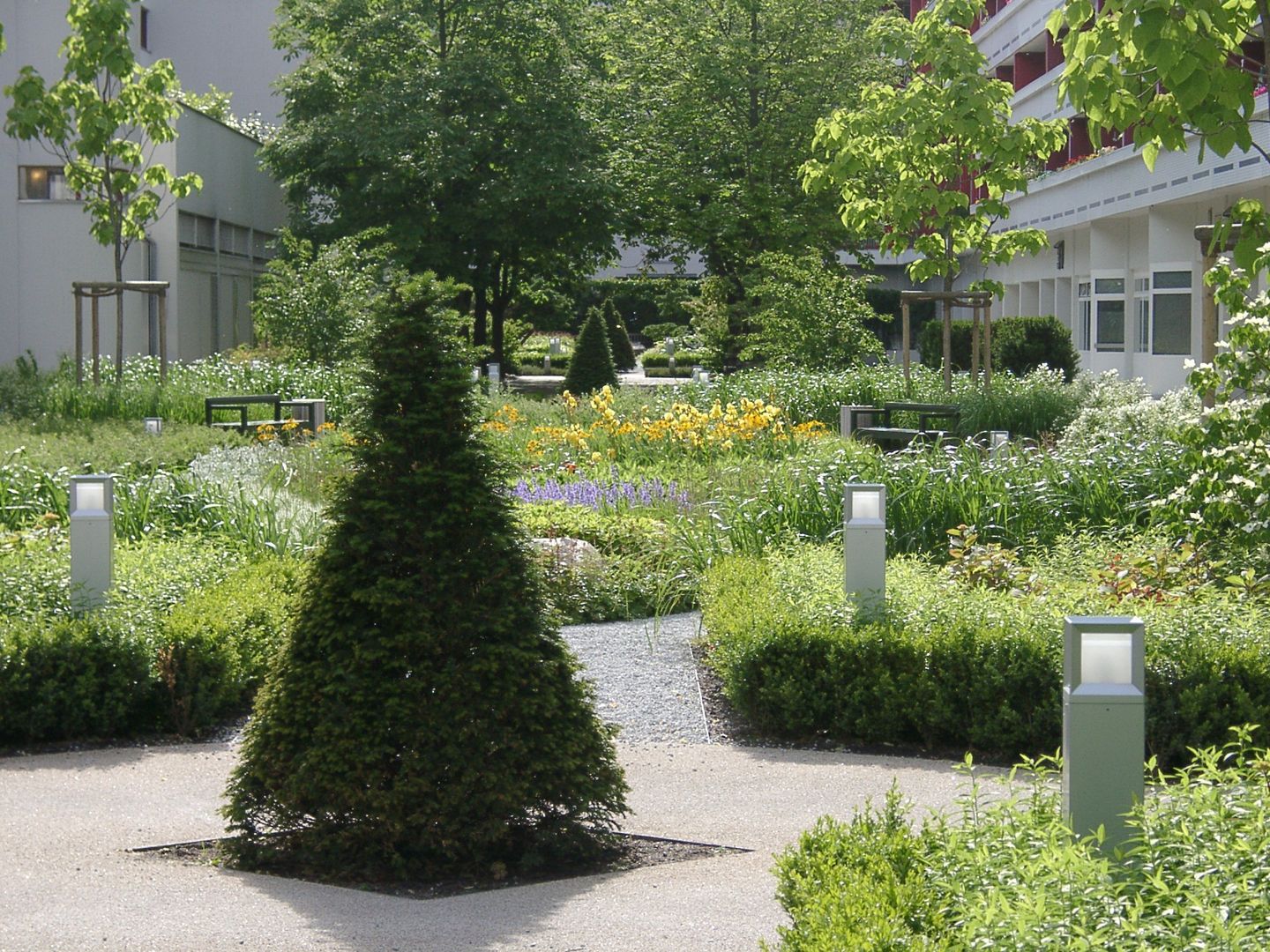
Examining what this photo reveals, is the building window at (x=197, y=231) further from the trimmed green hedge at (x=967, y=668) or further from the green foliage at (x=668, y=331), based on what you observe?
the trimmed green hedge at (x=967, y=668)

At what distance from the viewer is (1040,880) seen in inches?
130

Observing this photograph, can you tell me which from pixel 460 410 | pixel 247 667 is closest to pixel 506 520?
pixel 460 410

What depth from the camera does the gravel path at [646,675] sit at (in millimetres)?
6898

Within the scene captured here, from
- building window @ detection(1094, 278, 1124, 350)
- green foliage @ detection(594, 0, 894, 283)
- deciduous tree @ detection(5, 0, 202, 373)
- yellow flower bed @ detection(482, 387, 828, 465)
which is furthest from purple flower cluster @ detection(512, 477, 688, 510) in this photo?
building window @ detection(1094, 278, 1124, 350)

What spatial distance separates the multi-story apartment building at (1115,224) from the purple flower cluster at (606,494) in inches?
534

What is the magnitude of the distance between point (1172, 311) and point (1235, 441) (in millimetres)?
23038

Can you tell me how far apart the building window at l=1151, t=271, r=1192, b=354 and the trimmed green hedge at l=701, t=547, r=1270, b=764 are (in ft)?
77.0

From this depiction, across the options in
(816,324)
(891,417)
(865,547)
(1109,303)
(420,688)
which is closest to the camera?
(420,688)

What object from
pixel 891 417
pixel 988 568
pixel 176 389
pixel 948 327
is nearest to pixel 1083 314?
pixel 948 327

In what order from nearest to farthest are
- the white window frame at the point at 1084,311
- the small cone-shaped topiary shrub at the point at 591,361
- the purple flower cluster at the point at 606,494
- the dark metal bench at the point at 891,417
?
the purple flower cluster at the point at 606,494 → the dark metal bench at the point at 891,417 → the small cone-shaped topiary shrub at the point at 591,361 → the white window frame at the point at 1084,311

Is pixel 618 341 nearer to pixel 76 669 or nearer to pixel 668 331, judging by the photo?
pixel 668 331

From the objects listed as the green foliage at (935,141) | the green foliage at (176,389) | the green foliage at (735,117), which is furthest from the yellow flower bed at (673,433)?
the green foliage at (735,117)

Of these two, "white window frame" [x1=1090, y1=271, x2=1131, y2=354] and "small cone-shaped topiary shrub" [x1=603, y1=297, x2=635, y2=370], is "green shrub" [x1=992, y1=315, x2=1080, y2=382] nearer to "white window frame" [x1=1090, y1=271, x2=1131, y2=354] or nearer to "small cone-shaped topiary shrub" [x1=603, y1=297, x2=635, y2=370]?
"white window frame" [x1=1090, y1=271, x2=1131, y2=354]

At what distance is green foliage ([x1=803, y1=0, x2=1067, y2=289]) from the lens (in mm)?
16953
